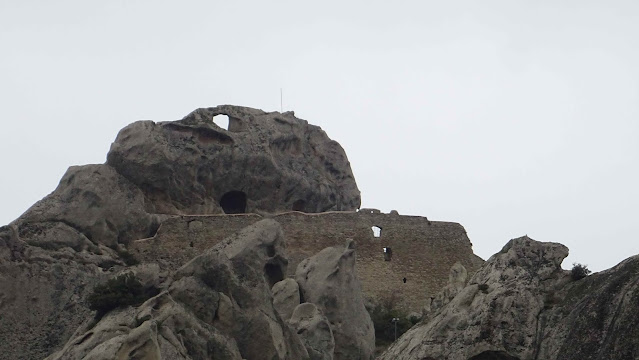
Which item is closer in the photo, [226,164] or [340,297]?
[340,297]

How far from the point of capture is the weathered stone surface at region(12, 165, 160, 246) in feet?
136

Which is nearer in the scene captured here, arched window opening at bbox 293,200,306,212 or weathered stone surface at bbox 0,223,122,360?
weathered stone surface at bbox 0,223,122,360

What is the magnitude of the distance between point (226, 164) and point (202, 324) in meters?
16.7

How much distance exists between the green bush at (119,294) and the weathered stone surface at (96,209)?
793 cm

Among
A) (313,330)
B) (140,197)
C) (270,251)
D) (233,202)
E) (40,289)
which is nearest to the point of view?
(313,330)

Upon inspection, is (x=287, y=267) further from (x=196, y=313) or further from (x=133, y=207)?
(x=196, y=313)

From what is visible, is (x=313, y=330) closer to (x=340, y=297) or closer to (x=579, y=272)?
(x=340, y=297)

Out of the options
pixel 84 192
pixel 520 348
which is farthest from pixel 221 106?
pixel 520 348

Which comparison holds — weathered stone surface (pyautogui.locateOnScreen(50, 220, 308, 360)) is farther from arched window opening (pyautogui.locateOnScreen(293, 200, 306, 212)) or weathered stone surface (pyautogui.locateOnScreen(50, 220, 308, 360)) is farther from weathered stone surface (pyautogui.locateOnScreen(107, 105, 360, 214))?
arched window opening (pyautogui.locateOnScreen(293, 200, 306, 212))

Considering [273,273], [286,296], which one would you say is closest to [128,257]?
[273,273]

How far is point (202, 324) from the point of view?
3058 centimetres

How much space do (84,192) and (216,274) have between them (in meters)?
12.3

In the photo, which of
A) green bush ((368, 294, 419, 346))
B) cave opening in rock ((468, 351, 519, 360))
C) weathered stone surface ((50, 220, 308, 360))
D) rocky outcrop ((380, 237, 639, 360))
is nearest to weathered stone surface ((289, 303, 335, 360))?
weathered stone surface ((50, 220, 308, 360))

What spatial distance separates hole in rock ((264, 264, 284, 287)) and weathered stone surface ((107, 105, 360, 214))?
7.92 metres
